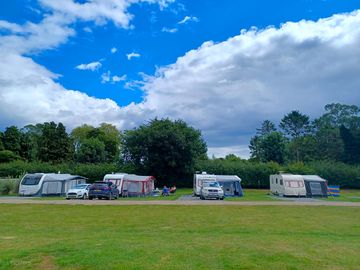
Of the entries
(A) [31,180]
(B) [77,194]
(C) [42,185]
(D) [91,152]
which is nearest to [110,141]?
(D) [91,152]

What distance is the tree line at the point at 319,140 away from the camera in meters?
82.7

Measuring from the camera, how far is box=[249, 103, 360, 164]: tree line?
3255 inches

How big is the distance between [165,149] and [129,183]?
14055mm

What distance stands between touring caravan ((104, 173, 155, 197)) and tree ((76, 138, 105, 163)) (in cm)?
3886

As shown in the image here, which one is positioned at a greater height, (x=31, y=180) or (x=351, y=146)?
(x=351, y=146)

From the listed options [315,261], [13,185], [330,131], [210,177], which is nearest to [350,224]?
[315,261]

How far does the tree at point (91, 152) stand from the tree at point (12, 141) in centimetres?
1260

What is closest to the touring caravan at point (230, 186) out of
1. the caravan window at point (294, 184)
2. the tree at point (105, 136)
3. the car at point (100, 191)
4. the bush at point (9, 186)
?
the caravan window at point (294, 184)

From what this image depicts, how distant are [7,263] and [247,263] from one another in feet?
14.4

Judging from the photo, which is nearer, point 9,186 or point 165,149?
point 9,186

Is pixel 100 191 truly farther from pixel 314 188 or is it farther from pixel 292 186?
pixel 314 188

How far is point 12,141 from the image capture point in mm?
74312

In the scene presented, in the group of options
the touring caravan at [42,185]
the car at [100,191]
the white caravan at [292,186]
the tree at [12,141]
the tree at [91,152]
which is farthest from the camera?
the tree at [91,152]

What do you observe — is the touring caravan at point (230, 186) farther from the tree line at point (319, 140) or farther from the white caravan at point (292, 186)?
the tree line at point (319, 140)
